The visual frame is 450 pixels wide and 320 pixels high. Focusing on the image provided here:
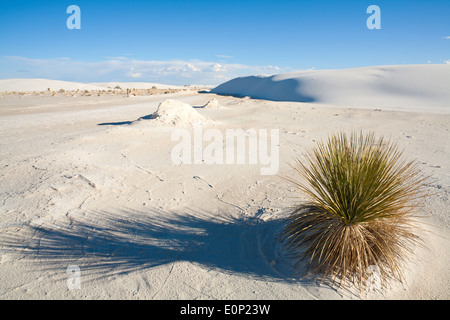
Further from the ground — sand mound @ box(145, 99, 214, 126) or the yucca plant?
sand mound @ box(145, 99, 214, 126)

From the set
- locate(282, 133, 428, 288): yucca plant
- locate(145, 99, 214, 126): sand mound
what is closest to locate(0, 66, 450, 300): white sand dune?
locate(282, 133, 428, 288): yucca plant

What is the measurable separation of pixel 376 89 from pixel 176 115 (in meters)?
19.0

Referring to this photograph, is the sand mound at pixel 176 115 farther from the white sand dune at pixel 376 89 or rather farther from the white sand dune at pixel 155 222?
the white sand dune at pixel 376 89

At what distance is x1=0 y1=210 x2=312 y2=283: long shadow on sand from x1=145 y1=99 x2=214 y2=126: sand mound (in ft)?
19.0

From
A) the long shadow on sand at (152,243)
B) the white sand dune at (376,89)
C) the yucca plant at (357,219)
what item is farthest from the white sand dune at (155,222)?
the white sand dune at (376,89)

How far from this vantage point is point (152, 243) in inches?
129

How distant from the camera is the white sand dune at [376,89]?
765 inches

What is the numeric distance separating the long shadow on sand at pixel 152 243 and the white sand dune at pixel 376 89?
17717 mm

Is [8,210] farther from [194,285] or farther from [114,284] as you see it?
[194,285]

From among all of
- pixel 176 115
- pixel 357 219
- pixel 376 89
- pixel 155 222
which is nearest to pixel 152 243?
pixel 155 222

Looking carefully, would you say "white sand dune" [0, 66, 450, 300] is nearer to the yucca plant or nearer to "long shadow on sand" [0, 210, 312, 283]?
"long shadow on sand" [0, 210, 312, 283]

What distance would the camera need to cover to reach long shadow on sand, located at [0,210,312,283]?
2910mm
